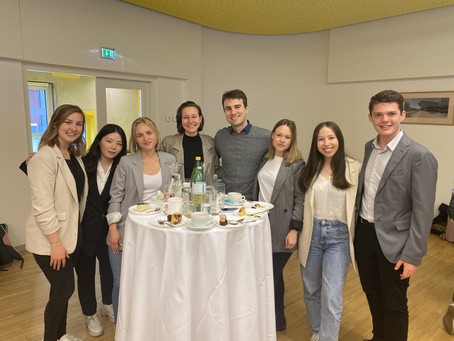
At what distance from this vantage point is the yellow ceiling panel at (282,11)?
187 inches

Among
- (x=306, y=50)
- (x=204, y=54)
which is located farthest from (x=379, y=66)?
(x=204, y=54)

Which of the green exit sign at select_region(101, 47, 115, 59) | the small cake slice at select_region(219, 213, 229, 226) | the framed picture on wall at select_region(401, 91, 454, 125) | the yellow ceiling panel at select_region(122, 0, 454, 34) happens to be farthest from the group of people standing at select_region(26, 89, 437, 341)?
the framed picture on wall at select_region(401, 91, 454, 125)

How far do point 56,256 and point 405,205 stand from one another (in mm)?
2132

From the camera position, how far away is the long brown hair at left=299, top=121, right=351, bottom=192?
6.88ft

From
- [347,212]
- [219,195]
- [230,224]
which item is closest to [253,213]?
Result: [230,224]

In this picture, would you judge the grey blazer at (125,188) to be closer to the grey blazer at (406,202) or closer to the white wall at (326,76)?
the grey blazer at (406,202)

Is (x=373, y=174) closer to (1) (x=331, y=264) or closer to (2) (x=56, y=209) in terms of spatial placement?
(1) (x=331, y=264)

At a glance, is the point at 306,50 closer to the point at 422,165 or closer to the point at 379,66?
the point at 379,66

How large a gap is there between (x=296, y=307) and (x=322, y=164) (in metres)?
1.52

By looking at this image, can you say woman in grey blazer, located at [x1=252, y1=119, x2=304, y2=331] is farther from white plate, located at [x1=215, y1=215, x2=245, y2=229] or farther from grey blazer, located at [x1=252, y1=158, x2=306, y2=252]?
white plate, located at [x1=215, y1=215, x2=245, y2=229]

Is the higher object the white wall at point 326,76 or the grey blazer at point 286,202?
the white wall at point 326,76

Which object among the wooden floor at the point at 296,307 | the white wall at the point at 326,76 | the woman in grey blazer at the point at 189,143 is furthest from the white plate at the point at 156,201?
the white wall at the point at 326,76

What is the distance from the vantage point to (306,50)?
657 centimetres

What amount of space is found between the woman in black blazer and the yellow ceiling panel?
316cm
